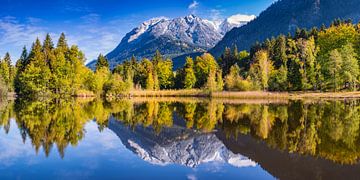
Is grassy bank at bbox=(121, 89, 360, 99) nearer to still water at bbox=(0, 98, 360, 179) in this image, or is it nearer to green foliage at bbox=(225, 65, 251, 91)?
green foliage at bbox=(225, 65, 251, 91)

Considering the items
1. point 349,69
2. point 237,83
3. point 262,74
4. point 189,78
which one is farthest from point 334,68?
point 189,78

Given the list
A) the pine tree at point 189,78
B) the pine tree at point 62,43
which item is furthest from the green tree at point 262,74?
the pine tree at point 62,43

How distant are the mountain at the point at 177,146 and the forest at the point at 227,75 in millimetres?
58675

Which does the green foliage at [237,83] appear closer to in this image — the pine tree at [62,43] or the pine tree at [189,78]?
the pine tree at [189,78]

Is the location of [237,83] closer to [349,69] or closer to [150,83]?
[349,69]

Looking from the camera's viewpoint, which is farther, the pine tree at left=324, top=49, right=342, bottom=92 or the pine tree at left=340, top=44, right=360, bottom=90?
the pine tree at left=324, top=49, right=342, bottom=92

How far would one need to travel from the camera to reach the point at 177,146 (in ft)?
63.5

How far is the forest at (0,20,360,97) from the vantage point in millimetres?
79062

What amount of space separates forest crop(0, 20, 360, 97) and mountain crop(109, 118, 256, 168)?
193ft

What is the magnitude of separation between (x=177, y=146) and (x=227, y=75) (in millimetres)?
74839

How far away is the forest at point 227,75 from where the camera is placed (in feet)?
259

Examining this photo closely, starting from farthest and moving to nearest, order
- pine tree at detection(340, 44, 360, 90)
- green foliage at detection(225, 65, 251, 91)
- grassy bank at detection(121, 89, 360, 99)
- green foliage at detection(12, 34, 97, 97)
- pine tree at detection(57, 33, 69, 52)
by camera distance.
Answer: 1. pine tree at detection(57, 33, 69, 52)
2. green foliage at detection(12, 34, 97, 97)
3. green foliage at detection(225, 65, 251, 91)
4. pine tree at detection(340, 44, 360, 90)
5. grassy bank at detection(121, 89, 360, 99)

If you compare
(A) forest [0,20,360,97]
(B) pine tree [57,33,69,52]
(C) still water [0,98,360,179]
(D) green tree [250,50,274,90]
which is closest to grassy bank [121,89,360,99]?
(A) forest [0,20,360,97]

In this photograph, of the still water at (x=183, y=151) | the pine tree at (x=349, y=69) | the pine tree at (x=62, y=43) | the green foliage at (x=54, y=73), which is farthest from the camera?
the pine tree at (x=62, y=43)
